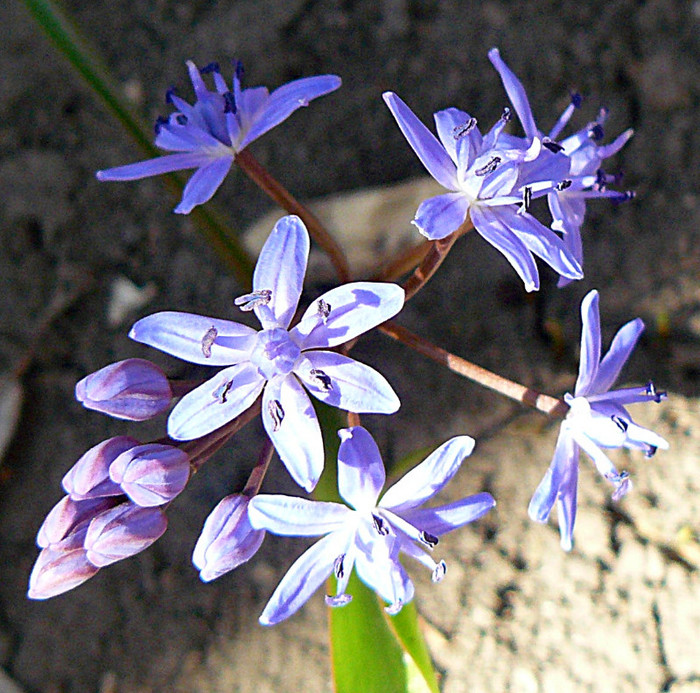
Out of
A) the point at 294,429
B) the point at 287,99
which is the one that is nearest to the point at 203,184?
the point at 287,99

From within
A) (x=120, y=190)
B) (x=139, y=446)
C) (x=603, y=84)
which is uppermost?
(x=139, y=446)

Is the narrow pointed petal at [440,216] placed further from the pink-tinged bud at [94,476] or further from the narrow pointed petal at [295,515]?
the pink-tinged bud at [94,476]

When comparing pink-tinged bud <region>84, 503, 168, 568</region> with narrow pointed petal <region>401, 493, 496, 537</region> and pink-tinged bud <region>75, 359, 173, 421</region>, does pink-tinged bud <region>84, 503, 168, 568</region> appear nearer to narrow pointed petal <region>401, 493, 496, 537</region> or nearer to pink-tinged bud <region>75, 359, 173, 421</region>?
pink-tinged bud <region>75, 359, 173, 421</region>

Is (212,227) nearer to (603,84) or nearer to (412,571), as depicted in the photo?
(412,571)

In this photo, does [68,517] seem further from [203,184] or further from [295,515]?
[203,184]

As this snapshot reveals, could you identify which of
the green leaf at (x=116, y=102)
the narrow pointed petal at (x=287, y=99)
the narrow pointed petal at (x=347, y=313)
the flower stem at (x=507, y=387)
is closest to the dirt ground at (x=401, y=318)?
the green leaf at (x=116, y=102)

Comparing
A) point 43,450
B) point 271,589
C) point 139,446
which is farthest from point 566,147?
point 43,450
